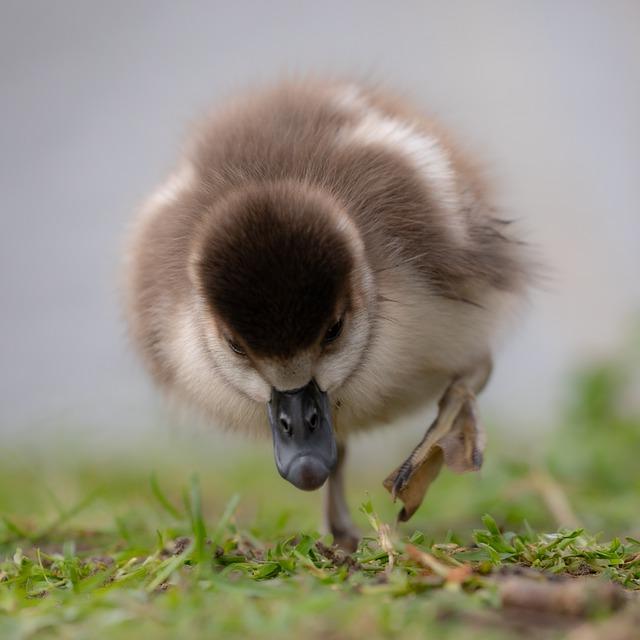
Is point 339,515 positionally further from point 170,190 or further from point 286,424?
point 170,190

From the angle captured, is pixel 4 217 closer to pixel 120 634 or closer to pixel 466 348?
pixel 466 348

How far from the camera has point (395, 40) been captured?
10984mm

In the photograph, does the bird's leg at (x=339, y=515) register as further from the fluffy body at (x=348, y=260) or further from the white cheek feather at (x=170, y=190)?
the white cheek feather at (x=170, y=190)

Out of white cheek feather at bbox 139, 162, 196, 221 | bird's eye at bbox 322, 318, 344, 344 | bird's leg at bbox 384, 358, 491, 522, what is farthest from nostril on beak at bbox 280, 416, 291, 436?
white cheek feather at bbox 139, 162, 196, 221

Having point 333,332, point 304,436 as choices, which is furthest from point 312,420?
point 333,332

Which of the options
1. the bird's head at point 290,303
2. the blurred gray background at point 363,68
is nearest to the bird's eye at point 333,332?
the bird's head at point 290,303

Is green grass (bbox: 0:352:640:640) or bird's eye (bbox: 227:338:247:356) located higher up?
bird's eye (bbox: 227:338:247:356)

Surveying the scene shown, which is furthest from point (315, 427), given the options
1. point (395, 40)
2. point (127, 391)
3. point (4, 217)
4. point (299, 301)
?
point (395, 40)

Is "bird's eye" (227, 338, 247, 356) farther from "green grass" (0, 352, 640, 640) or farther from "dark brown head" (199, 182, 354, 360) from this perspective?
"green grass" (0, 352, 640, 640)

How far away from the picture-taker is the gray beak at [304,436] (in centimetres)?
275

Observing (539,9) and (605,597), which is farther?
(539,9)

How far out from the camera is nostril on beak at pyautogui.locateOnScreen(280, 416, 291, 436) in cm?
280

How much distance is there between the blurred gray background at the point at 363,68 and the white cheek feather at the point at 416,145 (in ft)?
11.9

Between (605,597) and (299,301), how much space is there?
3.22 feet
